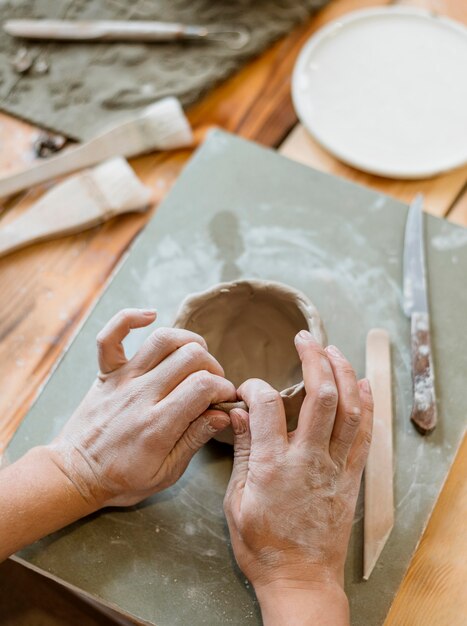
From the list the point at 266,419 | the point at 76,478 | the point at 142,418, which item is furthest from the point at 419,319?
the point at 76,478

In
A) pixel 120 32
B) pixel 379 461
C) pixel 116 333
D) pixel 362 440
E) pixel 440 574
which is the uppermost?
pixel 120 32

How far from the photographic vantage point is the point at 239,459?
0.90 m

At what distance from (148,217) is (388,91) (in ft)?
1.90

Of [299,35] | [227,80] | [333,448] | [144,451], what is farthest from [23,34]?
[333,448]

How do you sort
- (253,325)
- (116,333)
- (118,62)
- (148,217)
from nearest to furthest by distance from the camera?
(116,333) < (253,325) < (148,217) < (118,62)

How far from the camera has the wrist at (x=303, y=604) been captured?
2.71 feet

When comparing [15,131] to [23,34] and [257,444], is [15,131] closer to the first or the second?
[23,34]

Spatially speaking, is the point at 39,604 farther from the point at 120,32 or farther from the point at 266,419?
the point at 120,32

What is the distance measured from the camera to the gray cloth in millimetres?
1397

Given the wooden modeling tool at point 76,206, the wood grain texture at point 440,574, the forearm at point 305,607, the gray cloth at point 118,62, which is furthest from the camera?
the gray cloth at point 118,62

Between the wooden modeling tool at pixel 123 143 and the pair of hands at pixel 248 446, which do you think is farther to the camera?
the wooden modeling tool at pixel 123 143

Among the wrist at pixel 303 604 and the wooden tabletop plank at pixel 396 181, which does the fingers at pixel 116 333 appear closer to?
the wrist at pixel 303 604

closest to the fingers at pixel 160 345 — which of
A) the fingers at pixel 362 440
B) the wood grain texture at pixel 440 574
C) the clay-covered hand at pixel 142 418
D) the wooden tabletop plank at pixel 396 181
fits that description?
the clay-covered hand at pixel 142 418

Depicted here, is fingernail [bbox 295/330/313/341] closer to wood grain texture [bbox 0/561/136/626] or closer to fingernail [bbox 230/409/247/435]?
fingernail [bbox 230/409/247/435]
